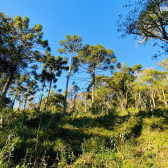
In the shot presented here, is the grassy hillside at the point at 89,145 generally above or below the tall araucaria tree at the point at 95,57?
below

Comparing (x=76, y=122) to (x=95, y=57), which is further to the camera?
(x=95, y=57)

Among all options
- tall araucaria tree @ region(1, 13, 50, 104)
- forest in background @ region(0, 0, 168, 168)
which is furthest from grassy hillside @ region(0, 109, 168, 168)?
tall araucaria tree @ region(1, 13, 50, 104)

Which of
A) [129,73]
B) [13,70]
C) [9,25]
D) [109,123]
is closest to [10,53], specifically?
[13,70]

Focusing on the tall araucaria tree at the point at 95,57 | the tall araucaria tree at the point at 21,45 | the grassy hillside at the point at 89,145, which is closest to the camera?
the grassy hillside at the point at 89,145

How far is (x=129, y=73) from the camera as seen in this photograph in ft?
80.9

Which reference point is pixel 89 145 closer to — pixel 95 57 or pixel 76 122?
pixel 76 122

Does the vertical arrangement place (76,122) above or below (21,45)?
below

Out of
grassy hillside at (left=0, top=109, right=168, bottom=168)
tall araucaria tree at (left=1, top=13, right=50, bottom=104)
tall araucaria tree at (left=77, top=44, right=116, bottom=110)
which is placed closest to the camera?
grassy hillside at (left=0, top=109, right=168, bottom=168)

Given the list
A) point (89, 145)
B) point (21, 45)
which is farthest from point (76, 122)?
point (21, 45)

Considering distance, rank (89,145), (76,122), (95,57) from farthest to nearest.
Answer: (95,57)
(76,122)
(89,145)

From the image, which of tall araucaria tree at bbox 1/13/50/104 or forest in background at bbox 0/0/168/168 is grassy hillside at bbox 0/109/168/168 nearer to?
forest in background at bbox 0/0/168/168

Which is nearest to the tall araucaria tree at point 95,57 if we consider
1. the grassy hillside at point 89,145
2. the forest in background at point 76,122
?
the forest in background at point 76,122

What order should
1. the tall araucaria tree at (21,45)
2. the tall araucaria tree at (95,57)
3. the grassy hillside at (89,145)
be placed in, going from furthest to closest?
the tall araucaria tree at (95,57) < the tall araucaria tree at (21,45) < the grassy hillside at (89,145)

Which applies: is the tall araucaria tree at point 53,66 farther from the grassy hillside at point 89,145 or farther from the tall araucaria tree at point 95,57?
the grassy hillside at point 89,145
